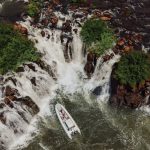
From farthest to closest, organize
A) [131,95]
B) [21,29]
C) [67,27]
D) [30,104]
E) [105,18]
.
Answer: [105,18], [67,27], [21,29], [30,104], [131,95]

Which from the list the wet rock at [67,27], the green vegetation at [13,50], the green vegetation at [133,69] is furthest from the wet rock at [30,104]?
the wet rock at [67,27]

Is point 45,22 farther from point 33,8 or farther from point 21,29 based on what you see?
point 21,29

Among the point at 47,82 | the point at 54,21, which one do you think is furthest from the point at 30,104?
the point at 54,21

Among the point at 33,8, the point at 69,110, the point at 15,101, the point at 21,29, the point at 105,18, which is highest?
the point at 33,8

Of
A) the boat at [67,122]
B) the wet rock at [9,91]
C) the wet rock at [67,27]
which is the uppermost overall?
the wet rock at [67,27]

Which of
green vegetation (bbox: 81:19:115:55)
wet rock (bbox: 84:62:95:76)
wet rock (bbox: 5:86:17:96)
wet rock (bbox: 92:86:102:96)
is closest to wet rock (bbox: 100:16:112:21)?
green vegetation (bbox: 81:19:115:55)

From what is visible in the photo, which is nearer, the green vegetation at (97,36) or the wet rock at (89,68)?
the green vegetation at (97,36)

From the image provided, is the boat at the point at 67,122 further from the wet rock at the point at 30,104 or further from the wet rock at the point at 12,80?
the wet rock at the point at 12,80

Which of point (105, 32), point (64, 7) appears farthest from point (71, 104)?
point (64, 7)
